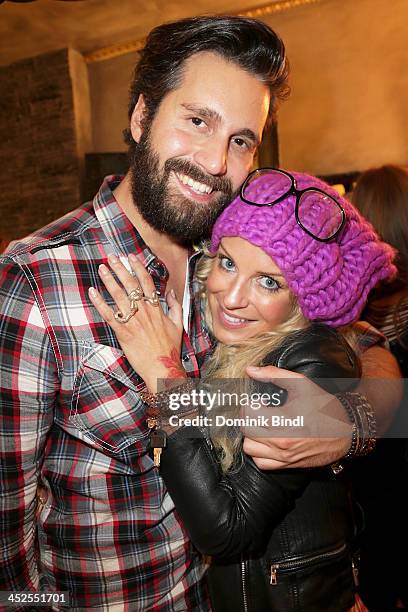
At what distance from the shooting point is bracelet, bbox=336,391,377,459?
3.77 feet

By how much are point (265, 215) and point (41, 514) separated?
0.95 m

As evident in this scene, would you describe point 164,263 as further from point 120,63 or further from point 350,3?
point 120,63

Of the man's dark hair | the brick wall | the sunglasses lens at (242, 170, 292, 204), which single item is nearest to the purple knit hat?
the sunglasses lens at (242, 170, 292, 204)

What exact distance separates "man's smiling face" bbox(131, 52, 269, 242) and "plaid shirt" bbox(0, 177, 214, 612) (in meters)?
0.12

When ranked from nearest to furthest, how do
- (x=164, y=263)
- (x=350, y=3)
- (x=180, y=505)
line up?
1. (x=180, y=505)
2. (x=164, y=263)
3. (x=350, y=3)

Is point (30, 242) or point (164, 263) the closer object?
point (30, 242)

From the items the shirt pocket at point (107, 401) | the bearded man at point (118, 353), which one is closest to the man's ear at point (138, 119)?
the bearded man at point (118, 353)

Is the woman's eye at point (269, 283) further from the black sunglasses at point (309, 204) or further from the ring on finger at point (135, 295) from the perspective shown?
the ring on finger at point (135, 295)

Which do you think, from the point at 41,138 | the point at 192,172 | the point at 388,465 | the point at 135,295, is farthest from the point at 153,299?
the point at 41,138

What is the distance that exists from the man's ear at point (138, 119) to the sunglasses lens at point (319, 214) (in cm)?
53

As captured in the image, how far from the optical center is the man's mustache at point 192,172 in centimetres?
127

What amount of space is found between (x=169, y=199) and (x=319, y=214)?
1.26 ft

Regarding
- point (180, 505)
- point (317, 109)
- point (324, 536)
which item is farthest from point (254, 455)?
point (317, 109)

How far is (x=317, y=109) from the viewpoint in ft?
14.8
